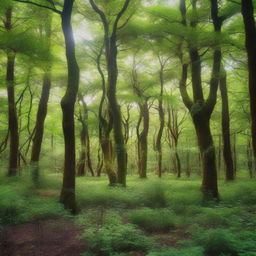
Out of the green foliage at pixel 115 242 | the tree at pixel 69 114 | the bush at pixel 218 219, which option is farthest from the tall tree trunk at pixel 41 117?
the bush at pixel 218 219

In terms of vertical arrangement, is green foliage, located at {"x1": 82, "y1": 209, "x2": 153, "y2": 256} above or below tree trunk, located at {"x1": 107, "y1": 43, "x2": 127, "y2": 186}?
below

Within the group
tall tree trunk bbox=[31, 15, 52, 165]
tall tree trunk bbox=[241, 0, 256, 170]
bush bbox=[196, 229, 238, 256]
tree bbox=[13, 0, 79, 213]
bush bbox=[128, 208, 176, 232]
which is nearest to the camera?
bush bbox=[196, 229, 238, 256]

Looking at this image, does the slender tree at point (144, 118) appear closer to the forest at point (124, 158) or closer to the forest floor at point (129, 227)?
the forest at point (124, 158)

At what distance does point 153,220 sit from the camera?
7754mm

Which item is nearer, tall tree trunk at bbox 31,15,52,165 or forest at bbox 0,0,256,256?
forest at bbox 0,0,256,256

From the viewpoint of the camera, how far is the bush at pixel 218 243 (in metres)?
5.00

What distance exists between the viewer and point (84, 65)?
20.7 metres

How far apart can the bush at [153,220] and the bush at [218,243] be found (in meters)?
2.18

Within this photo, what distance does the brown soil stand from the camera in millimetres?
5953

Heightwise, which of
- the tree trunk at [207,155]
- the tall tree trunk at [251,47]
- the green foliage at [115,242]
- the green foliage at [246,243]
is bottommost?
the green foliage at [115,242]

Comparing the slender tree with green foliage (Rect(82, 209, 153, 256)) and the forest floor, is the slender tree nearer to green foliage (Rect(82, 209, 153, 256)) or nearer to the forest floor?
the forest floor

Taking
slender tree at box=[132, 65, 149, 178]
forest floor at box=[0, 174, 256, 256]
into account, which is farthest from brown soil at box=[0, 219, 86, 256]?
slender tree at box=[132, 65, 149, 178]

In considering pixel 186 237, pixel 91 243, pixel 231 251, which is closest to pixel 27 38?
pixel 91 243

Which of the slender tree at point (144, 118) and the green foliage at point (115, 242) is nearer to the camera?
the green foliage at point (115, 242)
